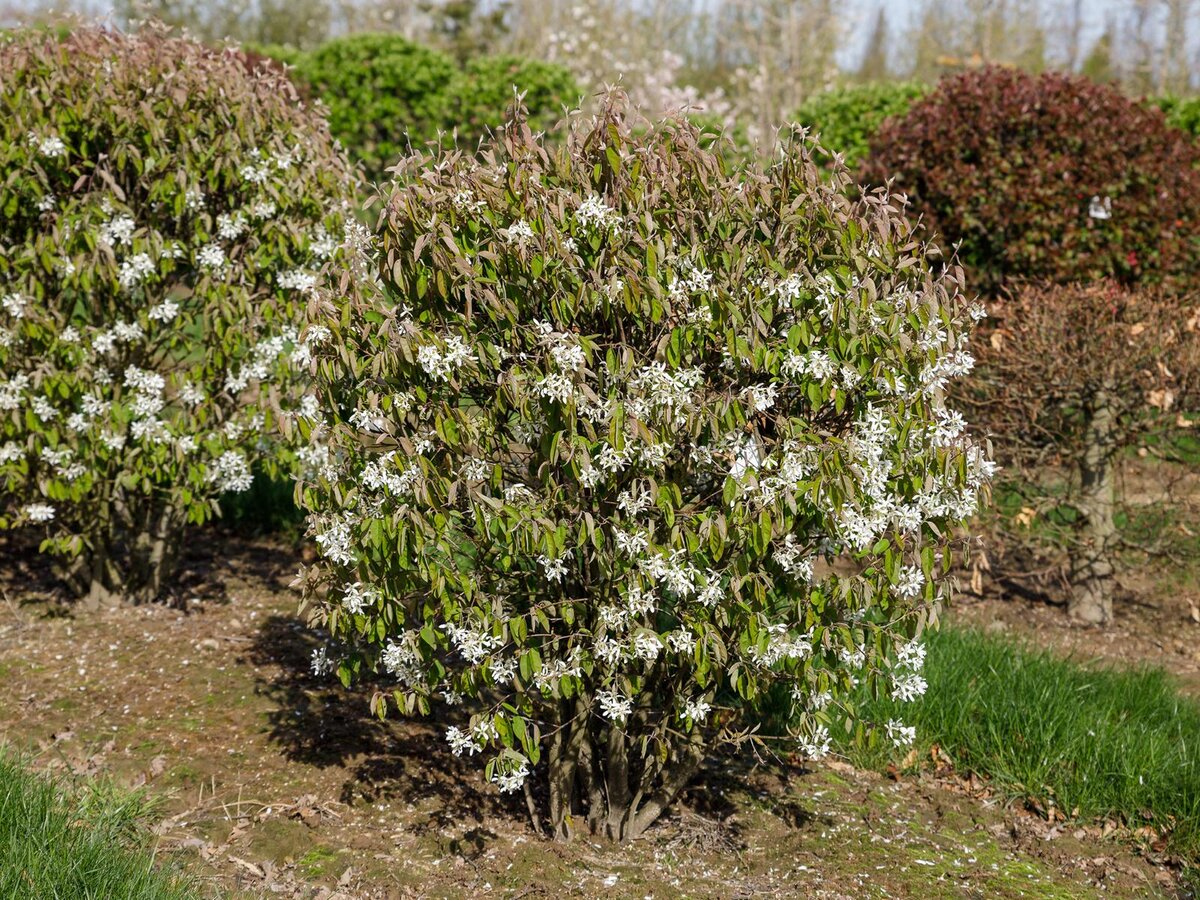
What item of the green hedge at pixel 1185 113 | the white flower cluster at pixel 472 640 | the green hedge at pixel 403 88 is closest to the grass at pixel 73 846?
the white flower cluster at pixel 472 640

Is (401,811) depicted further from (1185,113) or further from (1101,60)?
(1101,60)

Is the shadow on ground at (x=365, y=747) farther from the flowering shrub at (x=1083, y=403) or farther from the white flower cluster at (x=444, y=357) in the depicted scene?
the flowering shrub at (x=1083, y=403)

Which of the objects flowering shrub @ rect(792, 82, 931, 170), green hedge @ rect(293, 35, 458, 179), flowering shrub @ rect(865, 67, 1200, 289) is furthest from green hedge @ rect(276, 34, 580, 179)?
flowering shrub @ rect(865, 67, 1200, 289)

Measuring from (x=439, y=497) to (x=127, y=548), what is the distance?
2935 millimetres

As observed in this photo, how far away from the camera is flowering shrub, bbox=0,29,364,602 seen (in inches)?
178

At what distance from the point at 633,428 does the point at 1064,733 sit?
2307 millimetres

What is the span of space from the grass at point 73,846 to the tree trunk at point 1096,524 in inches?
175

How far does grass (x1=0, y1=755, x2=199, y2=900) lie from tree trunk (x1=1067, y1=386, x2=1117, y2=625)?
4.45 m

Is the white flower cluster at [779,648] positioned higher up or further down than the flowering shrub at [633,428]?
further down

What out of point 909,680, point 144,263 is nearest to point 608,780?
point 909,680

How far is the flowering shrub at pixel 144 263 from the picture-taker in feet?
14.9

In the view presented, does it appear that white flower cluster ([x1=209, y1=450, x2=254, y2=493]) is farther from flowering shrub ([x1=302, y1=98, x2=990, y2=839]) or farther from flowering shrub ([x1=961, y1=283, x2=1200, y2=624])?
flowering shrub ([x1=961, y1=283, x2=1200, y2=624])

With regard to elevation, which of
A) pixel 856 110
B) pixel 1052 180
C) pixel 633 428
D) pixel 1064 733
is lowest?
pixel 1064 733

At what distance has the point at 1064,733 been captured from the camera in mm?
4195
